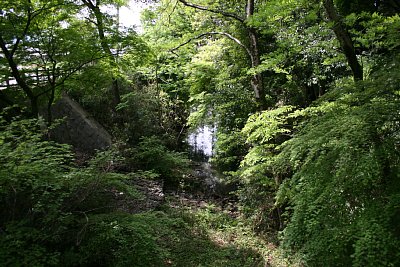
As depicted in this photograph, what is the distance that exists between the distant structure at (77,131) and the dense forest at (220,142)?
394 mm

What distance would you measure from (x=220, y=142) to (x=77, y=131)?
484 cm

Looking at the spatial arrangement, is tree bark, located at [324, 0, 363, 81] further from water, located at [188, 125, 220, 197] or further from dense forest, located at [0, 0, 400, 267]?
water, located at [188, 125, 220, 197]

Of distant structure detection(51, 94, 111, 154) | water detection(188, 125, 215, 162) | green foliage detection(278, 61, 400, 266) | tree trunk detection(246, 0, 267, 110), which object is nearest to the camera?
green foliage detection(278, 61, 400, 266)

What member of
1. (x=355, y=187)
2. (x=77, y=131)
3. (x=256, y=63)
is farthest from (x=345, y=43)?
(x=77, y=131)

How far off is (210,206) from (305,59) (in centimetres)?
415

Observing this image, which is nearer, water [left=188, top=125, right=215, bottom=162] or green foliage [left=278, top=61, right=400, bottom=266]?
green foliage [left=278, top=61, right=400, bottom=266]

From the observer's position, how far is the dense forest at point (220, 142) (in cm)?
253

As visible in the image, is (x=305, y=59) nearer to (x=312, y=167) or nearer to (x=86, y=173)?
(x=312, y=167)

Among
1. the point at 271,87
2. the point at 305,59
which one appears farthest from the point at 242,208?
the point at 305,59

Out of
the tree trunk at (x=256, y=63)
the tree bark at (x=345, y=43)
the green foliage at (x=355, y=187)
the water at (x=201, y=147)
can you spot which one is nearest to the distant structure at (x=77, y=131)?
the water at (x=201, y=147)

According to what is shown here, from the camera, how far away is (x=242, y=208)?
7.05 metres

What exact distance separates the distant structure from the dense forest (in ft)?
1.29

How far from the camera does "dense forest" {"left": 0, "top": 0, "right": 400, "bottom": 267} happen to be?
2.53 meters

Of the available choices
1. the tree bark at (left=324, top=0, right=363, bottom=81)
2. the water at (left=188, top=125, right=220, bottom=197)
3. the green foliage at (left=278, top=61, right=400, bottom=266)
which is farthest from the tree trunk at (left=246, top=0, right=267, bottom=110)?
the water at (left=188, top=125, right=220, bottom=197)
